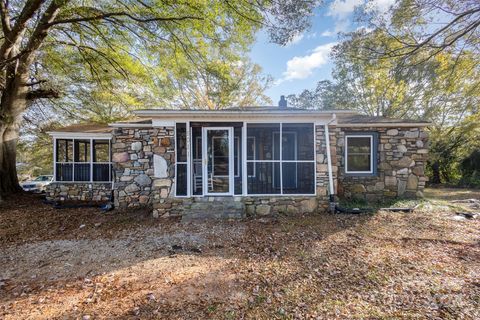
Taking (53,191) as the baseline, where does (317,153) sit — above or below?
above

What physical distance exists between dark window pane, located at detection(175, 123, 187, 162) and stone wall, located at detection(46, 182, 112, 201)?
4.57 m

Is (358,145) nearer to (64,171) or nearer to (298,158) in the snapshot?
(298,158)

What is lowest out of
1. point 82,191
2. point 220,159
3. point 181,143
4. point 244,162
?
point 82,191

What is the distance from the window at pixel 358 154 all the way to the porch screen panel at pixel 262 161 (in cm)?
262

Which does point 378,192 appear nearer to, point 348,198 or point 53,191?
point 348,198

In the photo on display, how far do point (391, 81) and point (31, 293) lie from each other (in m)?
17.0

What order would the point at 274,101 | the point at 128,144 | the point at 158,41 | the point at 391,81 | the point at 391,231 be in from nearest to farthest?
the point at 391,231 → the point at 128,144 → the point at 158,41 → the point at 391,81 → the point at 274,101

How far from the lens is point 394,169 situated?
814 cm

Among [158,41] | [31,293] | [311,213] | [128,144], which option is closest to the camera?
[31,293]

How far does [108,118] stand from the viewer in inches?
534

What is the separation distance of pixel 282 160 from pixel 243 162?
128cm

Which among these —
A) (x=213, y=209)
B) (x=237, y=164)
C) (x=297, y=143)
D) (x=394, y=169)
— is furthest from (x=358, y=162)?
(x=213, y=209)

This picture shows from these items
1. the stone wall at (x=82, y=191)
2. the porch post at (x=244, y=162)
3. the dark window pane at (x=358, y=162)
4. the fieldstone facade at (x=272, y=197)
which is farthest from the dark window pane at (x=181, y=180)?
the dark window pane at (x=358, y=162)

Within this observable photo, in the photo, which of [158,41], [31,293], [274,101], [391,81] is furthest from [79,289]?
[274,101]
